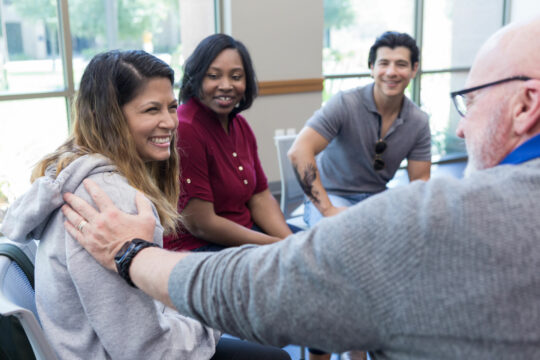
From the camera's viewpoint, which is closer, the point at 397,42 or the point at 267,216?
the point at 267,216

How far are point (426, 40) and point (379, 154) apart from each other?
375cm

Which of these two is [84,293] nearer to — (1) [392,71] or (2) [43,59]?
(1) [392,71]

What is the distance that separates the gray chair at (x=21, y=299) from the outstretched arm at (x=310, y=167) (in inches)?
54.8

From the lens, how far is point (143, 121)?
5.00ft

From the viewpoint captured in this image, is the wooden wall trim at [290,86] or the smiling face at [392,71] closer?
the smiling face at [392,71]

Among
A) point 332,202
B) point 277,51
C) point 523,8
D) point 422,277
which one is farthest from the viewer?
point 523,8

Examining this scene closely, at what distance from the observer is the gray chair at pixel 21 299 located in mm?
1015

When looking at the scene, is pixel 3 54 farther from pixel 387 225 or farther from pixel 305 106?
pixel 387 225

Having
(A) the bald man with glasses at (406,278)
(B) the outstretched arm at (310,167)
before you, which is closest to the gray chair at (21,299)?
(A) the bald man with glasses at (406,278)

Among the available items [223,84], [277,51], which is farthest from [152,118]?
[277,51]

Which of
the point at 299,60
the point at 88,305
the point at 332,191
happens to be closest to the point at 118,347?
the point at 88,305

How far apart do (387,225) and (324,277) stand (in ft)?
0.39

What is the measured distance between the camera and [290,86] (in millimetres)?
4898

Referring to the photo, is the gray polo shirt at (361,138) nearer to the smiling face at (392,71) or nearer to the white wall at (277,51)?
the smiling face at (392,71)
